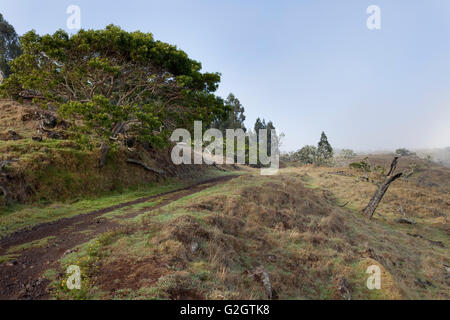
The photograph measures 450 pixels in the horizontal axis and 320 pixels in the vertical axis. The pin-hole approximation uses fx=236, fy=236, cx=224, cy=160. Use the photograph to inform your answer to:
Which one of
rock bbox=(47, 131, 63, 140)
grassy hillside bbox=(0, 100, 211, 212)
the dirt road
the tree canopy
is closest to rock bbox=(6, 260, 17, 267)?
the dirt road

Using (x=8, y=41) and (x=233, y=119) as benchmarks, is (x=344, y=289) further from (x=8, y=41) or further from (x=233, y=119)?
(x=233, y=119)

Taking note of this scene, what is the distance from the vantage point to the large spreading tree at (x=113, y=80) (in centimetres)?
1466

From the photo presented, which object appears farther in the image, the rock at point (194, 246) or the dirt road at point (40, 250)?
the rock at point (194, 246)

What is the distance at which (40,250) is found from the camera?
Result: 298 inches

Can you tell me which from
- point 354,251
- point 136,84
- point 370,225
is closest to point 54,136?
point 136,84

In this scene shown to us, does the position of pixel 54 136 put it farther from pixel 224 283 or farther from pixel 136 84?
pixel 224 283

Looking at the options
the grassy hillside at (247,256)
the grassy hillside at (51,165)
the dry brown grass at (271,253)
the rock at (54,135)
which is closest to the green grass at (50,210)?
the grassy hillside at (51,165)

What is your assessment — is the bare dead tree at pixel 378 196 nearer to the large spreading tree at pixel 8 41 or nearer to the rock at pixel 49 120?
the rock at pixel 49 120

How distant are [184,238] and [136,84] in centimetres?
1528

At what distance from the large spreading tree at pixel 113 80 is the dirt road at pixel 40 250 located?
6448 millimetres

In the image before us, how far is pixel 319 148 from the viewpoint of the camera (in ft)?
227

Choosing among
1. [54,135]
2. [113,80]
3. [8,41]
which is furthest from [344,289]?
[8,41]
